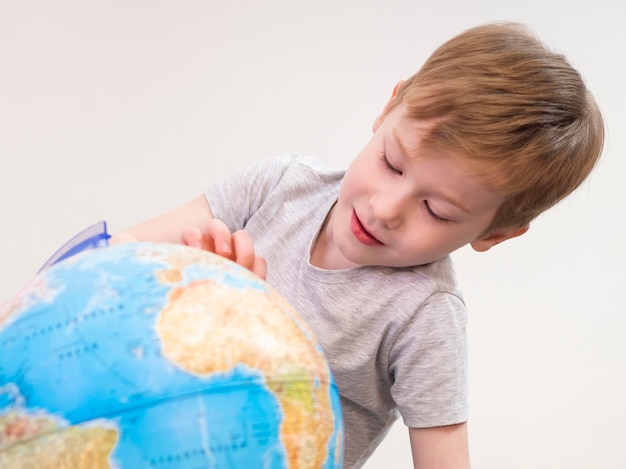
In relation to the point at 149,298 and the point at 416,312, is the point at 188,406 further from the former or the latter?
the point at 416,312

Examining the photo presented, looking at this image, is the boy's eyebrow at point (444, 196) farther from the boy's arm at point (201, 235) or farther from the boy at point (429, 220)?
the boy's arm at point (201, 235)

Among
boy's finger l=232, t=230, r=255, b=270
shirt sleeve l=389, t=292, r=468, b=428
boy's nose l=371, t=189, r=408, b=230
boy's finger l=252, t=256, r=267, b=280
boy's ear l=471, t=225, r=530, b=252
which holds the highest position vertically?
boy's nose l=371, t=189, r=408, b=230

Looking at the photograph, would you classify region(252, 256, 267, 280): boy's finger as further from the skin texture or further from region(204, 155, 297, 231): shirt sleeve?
region(204, 155, 297, 231): shirt sleeve

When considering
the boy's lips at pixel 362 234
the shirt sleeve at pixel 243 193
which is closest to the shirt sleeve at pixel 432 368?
the boy's lips at pixel 362 234

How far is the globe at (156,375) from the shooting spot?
58cm

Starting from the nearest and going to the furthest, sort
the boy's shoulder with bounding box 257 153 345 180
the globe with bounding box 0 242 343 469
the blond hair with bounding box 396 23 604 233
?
the globe with bounding box 0 242 343 469 < the blond hair with bounding box 396 23 604 233 < the boy's shoulder with bounding box 257 153 345 180

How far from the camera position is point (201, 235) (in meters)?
0.93

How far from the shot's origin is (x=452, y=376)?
94 cm

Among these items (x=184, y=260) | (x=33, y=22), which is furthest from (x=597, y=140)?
(x=33, y=22)

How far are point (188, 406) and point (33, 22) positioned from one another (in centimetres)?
160

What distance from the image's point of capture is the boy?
86cm

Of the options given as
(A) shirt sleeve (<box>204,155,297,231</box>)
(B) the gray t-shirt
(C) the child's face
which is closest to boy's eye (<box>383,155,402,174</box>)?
(C) the child's face

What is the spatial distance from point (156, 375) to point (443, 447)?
0.48m

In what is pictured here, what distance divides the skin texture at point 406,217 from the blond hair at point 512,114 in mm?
23
